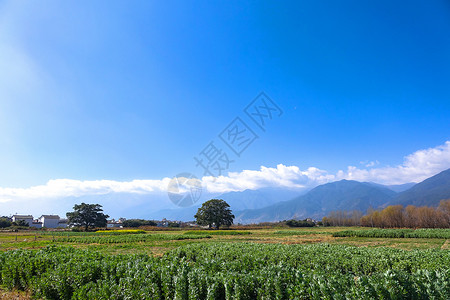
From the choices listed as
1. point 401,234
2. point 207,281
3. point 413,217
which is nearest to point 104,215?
point 401,234

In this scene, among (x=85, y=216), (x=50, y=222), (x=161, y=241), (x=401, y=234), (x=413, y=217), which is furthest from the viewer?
(x=50, y=222)

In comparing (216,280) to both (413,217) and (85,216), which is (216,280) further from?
(413,217)

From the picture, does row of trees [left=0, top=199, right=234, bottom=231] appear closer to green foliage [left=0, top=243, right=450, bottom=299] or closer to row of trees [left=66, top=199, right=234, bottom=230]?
row of trees [left=66, top=199, right=234, bottom=230]

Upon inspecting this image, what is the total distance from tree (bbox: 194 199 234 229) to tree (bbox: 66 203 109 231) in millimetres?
27245

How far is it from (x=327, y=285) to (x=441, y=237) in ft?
142

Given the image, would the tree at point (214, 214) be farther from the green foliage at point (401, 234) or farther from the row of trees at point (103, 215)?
the green foliage at point (401, 234)

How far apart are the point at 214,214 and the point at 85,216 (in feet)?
116

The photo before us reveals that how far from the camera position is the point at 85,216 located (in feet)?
216

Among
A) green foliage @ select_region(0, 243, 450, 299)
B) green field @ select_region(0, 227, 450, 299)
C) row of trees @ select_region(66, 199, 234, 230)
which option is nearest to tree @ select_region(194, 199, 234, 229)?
row of trees @ select_region(66, 199, 234, 230)

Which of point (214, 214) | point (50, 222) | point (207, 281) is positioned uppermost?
point (207, 281)

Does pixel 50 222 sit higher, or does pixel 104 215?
pixel 104 215

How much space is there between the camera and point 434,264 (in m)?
10.1

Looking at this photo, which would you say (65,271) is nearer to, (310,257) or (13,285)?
(13,285)

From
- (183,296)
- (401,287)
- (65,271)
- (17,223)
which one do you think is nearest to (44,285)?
(65,271)
